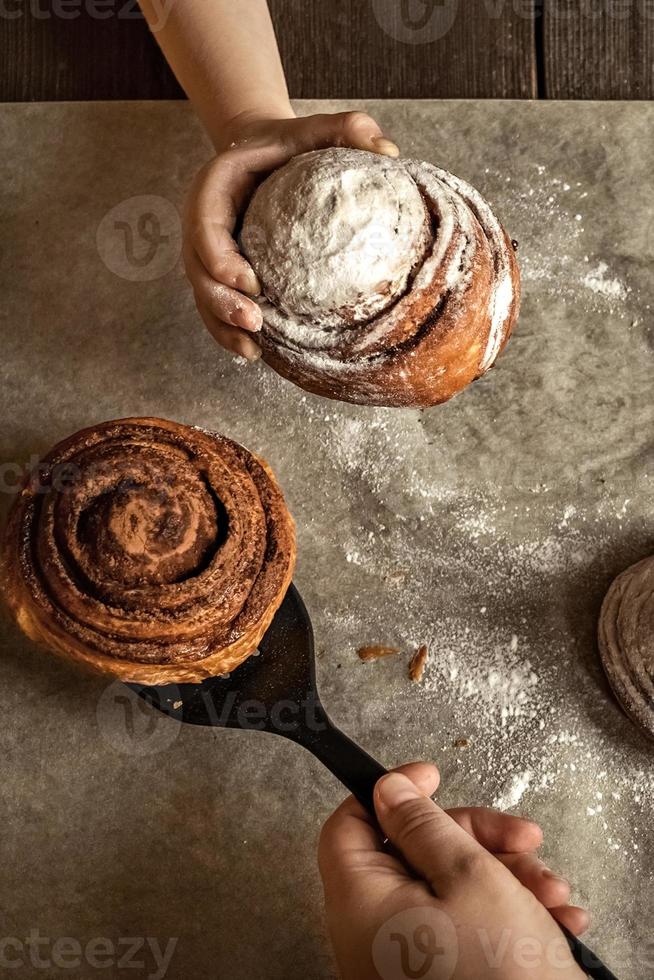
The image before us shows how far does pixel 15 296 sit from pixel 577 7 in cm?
103

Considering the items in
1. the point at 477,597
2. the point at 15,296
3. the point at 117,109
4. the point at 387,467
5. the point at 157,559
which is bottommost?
the point at 477,597

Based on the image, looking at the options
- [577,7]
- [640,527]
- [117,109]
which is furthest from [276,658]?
[577,7]

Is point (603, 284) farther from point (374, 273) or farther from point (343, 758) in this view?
point (343, 758)

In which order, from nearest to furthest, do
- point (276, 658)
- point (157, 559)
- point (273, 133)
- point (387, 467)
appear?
1. point (157, 559)
2. point (273, 133)
3. point (276, 658)
4. point (387, 467)

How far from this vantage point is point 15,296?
1.39 m

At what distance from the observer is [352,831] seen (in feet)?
3.49

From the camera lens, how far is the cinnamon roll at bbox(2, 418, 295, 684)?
1028 millimetres

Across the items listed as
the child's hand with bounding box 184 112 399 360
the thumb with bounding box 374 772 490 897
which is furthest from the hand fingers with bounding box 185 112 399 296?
the thumb with bounding box 374 772 490 897

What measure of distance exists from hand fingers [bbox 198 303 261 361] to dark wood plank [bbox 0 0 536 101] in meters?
0.52

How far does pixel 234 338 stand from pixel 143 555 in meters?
0.30

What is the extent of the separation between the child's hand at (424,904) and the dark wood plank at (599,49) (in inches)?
44.2

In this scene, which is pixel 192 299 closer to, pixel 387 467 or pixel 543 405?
pixel 387 467

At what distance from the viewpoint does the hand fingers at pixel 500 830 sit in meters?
1.15

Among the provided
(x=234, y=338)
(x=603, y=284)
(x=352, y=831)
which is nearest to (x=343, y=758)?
(x=352, y=831)
